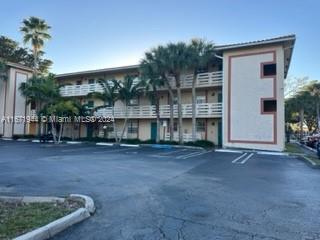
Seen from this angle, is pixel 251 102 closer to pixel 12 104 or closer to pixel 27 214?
pixel 27 214

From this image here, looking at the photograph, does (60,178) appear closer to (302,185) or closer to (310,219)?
(310,219)

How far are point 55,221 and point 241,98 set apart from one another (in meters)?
21.2

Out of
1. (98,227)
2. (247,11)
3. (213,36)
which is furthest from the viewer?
(213,36)

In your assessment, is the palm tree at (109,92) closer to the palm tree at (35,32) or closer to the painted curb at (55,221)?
the palm tree at (35,32)

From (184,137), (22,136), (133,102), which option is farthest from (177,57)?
(22,136)

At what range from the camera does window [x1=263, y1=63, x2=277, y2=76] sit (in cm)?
2233

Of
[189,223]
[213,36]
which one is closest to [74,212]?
[189,223]

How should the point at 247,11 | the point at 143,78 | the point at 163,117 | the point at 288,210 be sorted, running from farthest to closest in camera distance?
the point at 163,117, the point at 143,78, the point at 247,11, the point at 288,210

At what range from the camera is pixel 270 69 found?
74.2 ft

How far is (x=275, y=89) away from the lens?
22.1 m

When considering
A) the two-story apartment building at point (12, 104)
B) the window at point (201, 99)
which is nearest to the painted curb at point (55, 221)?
the window at point (201, 99)

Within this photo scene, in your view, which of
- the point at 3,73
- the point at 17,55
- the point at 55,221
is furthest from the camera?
the point at 17,55

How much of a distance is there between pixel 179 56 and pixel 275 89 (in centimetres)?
844

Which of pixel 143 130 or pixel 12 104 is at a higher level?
pixel 12 104
